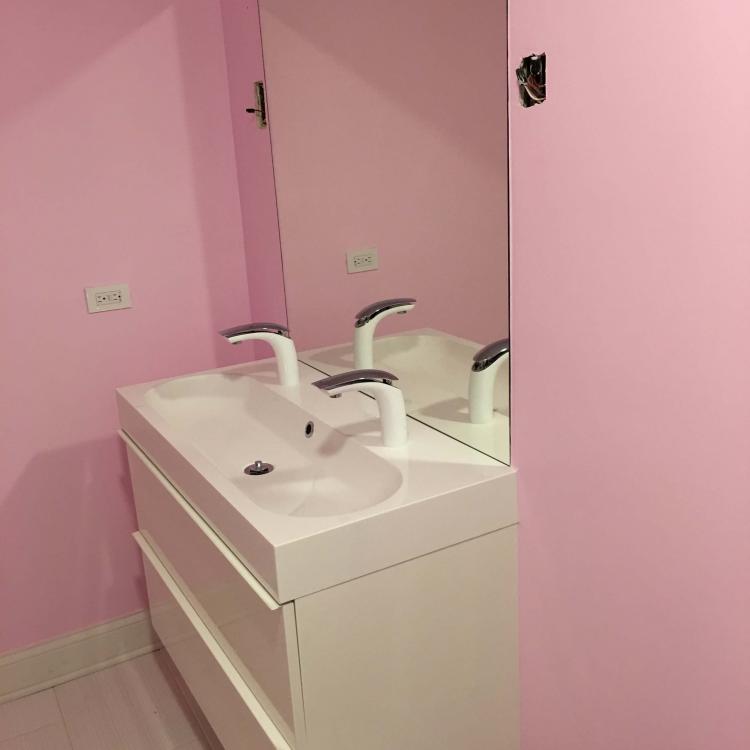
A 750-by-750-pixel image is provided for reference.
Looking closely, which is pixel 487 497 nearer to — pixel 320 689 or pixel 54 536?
pixel 320 689

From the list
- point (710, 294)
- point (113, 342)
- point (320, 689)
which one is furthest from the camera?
point (113, 342)

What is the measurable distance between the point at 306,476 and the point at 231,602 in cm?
34

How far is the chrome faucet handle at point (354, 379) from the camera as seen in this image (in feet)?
5.42

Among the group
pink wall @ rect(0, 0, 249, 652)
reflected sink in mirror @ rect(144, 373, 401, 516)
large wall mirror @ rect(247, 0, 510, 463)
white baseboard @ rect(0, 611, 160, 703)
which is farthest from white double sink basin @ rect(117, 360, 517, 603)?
white baseboard @ rect(0, 611, 160, 703)

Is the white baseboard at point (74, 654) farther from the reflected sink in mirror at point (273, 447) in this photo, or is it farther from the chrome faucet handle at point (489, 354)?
the chrome faucet handle at point (489, 354)

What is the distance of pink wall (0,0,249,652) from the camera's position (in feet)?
7.58

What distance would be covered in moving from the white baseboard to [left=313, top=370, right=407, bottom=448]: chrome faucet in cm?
146

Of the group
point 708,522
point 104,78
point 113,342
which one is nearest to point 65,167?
point 104,78

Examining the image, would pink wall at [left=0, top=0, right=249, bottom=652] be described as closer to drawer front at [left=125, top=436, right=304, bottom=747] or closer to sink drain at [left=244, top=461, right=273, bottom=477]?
drawer front at [left=125, top=436, right=304, bottom=747]

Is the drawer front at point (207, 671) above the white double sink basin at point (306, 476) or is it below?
below

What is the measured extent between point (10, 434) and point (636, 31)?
2.03m

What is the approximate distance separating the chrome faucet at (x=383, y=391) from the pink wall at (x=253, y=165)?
853 mm

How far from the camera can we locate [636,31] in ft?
3.75

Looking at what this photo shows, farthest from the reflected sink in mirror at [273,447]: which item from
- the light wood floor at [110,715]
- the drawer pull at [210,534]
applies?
the light wood floor at [110,715]
